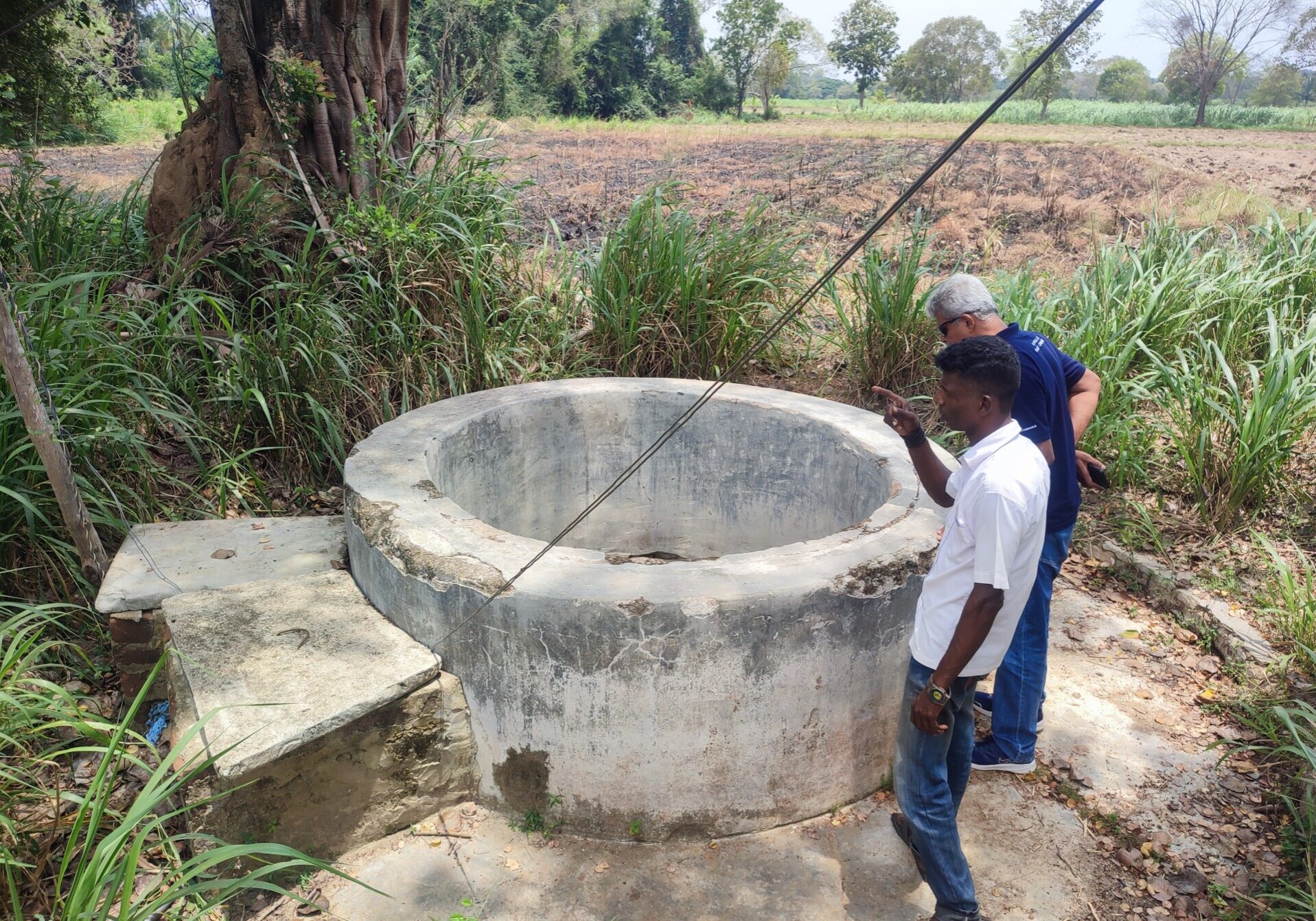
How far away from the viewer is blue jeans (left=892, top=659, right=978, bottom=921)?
1920 millimetres

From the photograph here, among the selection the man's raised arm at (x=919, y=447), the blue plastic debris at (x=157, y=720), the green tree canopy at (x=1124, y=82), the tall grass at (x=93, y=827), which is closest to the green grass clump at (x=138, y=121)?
the blue plastic debris at (x=157, y=720)

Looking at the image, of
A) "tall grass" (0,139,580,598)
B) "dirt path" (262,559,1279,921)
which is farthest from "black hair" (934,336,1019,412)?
"tall grass" (0,139,580,598)

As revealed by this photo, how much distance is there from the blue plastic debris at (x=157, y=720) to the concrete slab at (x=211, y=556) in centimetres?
37

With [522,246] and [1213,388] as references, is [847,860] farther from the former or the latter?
[522,246]

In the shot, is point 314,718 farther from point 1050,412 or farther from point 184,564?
point 1050,412

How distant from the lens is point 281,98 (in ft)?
13.3

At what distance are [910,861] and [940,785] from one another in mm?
497

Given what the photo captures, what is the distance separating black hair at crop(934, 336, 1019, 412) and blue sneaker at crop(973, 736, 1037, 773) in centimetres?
132

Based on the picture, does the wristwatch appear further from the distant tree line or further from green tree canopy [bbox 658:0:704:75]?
green tree canopy [bbox 658:0:704:75]

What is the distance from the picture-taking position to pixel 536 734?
2.29m

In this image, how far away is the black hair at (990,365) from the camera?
1.80 metres

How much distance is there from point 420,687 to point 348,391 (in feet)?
6.27

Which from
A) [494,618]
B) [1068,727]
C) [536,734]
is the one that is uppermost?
[494,618]

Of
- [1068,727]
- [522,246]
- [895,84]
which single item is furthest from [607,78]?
[1068,727]
